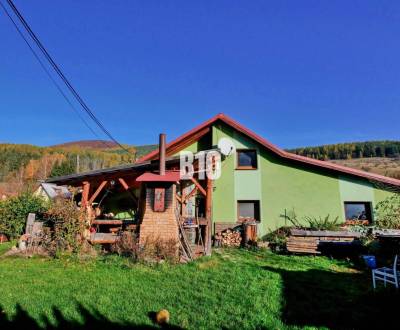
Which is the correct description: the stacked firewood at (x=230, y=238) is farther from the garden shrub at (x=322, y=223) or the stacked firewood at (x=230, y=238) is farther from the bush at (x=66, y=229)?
the bush at (x=66, y=229)

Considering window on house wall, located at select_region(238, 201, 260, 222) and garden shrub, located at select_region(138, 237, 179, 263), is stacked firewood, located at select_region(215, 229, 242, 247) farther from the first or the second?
garden shrub, located at select_region(138, 237, 179, 263)

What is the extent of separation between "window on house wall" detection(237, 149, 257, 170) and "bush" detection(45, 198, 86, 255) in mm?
8256

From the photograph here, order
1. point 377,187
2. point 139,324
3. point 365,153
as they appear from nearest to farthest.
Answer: point 139,324 < point 377,187 < point 365,153

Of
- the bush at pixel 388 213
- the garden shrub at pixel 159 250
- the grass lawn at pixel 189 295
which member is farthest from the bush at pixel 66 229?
the bush at pixel 388 213

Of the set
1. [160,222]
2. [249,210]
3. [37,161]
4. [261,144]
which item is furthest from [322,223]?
[37,161]

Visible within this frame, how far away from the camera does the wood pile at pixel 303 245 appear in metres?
11.0

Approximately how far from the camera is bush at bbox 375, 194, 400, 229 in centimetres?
1222

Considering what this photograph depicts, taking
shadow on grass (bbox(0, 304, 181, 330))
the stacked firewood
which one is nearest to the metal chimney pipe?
the stacked firewood

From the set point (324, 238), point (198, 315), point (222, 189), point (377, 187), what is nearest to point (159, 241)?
point (198, 315)

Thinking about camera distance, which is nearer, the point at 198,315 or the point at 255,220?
the point at 198,315

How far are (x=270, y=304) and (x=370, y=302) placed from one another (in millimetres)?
2208

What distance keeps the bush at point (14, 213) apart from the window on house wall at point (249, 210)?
10.2 m

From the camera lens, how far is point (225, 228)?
45.1 feet

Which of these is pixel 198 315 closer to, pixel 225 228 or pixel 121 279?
pixel 121 279
